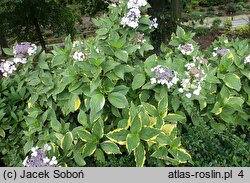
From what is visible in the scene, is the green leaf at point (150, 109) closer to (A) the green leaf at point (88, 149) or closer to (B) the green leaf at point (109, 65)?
(B) the green leaf at point (109, 65)

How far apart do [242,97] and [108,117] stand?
1.06 meters

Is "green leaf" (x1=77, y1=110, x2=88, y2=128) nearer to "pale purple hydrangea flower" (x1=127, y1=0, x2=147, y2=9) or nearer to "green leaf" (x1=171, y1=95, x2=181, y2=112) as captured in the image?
"green leaf" (x1=171, y1=95, x2=181, y2=112)

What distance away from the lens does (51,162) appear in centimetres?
209

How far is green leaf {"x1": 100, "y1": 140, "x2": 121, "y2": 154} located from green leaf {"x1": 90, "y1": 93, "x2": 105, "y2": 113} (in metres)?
0.24

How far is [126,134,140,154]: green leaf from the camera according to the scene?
2.22 metres

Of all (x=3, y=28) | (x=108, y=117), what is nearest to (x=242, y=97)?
(x=108, y=117)

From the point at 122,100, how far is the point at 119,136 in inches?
9.8

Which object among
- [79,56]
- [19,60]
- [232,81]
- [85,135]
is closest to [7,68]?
[19,60]

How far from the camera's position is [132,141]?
2.25m

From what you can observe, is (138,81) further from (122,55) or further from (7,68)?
→ (7,68)

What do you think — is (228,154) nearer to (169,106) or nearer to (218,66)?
(169,106)

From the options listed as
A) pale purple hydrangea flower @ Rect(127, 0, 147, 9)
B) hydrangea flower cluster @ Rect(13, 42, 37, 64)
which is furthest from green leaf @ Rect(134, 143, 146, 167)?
hydrangea flower cluster @ Rect(13, 42, 37, 64)

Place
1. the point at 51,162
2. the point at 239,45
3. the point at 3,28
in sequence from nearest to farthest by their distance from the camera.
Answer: the point at 51,162
the point at 239,45
the point at 3,28

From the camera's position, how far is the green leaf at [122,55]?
254 cm
